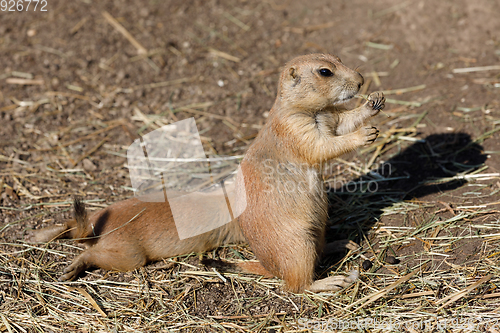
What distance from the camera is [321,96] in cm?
358

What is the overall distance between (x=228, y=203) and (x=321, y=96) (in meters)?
1.26

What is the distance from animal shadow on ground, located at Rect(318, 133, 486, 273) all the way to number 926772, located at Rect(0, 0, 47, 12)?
6.14 meters

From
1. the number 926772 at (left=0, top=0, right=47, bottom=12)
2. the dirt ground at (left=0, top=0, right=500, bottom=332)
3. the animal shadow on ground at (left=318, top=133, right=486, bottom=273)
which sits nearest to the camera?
the dirt ground at (left=0, top=0, right=500, bottom=332)

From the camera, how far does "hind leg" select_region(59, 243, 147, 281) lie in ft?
12.1

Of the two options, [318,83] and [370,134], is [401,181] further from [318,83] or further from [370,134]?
[318,83]

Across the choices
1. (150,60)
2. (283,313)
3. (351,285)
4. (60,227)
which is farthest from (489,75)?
(60,227)

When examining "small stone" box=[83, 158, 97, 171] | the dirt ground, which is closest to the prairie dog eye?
the dirt ground

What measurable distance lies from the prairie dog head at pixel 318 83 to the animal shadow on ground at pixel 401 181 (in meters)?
1.25

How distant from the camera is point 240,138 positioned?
5.40 metres

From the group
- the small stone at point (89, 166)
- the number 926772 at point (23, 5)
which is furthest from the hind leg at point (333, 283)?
the number 926772 at point (23, 5)

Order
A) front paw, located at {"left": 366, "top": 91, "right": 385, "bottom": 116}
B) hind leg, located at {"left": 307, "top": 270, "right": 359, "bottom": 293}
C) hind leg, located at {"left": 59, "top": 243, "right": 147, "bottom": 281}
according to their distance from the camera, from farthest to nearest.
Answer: front paw, located at {"left": 366, "top": 91, "right": 385, "bottom": 116} < hind leg, located at {"left": 59, "top": 243, "right": 147, "bottom": 281} < hind leg, located at {"left": 307, "top": 270, "right": 359, "bottom": 293}

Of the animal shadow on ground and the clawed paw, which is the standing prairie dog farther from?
the animal shadow on ground

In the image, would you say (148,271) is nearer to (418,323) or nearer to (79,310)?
(79,310)

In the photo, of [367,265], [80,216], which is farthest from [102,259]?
[367,265]
